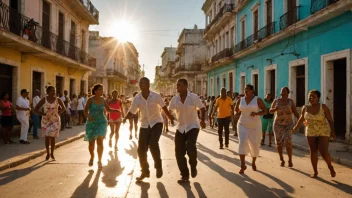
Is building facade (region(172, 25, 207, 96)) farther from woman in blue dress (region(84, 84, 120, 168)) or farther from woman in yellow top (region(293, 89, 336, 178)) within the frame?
woman in yellow top (region(293, 89, 336, 178))

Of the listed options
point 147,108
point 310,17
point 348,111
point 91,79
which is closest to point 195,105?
point 147,108

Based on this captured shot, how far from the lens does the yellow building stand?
13.4m

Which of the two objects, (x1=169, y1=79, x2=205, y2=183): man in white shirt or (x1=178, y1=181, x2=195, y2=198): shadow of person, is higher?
(x1=169, y1=79, x2=205, y2=183): man in white shirt

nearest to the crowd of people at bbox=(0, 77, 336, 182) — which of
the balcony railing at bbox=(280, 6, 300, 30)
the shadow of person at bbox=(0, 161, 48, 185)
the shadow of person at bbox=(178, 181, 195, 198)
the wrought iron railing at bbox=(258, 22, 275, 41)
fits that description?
the shadow of person at bbox=(178, 181, 195, 198)

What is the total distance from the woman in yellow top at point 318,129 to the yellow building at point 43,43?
33.9ft


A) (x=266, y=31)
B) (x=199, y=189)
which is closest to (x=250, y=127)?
(x=199, y=189)

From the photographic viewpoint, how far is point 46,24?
1762 centimetres

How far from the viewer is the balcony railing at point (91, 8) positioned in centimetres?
2219

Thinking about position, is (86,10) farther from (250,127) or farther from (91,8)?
(250,127)

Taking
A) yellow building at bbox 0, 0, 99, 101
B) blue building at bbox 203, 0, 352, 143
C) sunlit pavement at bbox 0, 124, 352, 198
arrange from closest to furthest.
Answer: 1. sunlit pavement at bbox 0, 124, 352, 198
2. blue building at bbox 203, 0, 352, 143
3. yellow building at bbox 0, 0, 99, 101

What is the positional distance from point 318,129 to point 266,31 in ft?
40.4

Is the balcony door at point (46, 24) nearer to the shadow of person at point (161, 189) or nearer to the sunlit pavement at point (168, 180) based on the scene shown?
the sunlit pavement at point (168, 180)

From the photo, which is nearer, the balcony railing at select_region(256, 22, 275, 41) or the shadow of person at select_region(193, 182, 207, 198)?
the shadow of person at select_region(193, 182, 207, 198)

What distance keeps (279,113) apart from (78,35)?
61.1 ft
